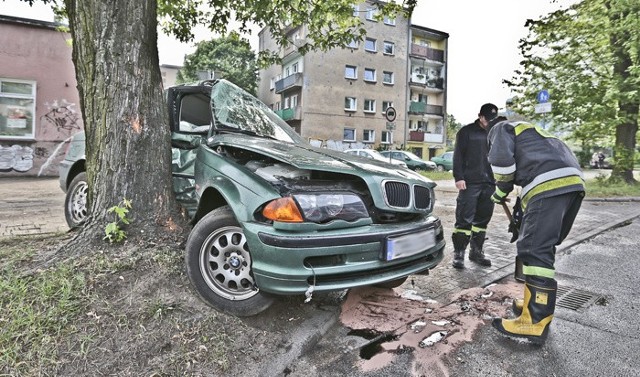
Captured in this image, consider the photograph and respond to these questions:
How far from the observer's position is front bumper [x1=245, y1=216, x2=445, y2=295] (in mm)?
2318

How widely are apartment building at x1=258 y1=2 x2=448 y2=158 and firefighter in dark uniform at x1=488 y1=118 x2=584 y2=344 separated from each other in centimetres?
2807

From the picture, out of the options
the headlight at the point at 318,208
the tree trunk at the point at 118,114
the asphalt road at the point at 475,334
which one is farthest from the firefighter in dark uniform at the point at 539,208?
the tree trunk at the point at 118,114

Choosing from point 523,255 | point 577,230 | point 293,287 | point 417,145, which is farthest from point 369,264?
point 417,145

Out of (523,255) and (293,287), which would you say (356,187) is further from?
(523,255)

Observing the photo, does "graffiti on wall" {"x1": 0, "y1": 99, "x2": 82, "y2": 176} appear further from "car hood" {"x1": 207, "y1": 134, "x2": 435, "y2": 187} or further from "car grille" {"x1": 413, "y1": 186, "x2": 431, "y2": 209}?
"car grille" {"x1": 413, "y1": 186, "x2": 431, "y2": 209}

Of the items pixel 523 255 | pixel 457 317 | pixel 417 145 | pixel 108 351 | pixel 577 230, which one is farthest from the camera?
pixel 417 145

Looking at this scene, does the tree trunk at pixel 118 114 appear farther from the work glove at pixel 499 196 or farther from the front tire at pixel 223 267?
the work glove at pixel 499 196

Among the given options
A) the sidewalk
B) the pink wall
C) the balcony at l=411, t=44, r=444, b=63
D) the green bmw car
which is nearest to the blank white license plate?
the green bmw car

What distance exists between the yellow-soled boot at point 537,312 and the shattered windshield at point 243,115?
250 centimetres

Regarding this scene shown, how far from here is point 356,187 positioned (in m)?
2.78

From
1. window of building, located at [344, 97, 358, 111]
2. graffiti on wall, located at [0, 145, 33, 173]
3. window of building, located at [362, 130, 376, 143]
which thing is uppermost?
window of building, located at [344, 97, 358, 111]

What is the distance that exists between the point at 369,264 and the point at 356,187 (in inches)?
22.7

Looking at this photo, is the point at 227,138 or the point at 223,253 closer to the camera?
the point at 223,253

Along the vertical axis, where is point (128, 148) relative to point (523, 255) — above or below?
above
